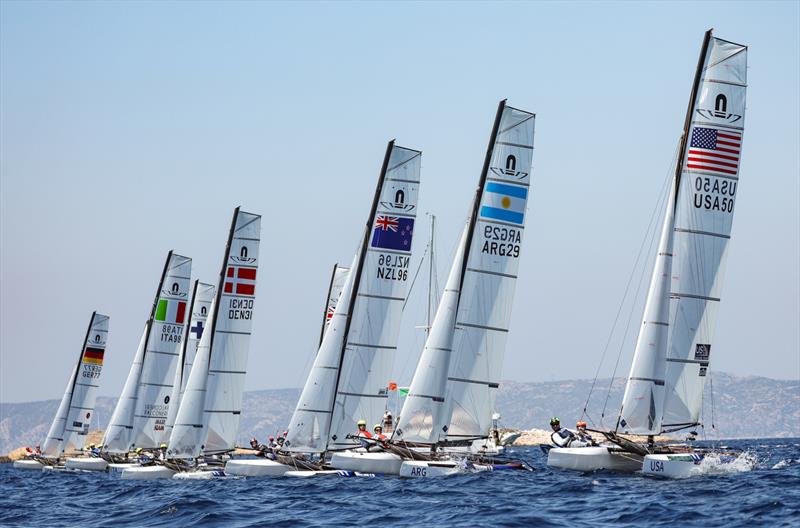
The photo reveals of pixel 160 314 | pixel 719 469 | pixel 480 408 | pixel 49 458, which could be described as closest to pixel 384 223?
pixel 480 408

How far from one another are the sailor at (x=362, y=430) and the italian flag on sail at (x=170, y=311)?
54.8ft

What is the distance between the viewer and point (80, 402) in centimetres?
6044

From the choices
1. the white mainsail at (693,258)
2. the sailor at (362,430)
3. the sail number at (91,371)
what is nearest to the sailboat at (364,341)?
the sailor at (362,430)

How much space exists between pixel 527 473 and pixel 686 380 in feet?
17.3

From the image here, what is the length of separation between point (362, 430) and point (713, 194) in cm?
1260

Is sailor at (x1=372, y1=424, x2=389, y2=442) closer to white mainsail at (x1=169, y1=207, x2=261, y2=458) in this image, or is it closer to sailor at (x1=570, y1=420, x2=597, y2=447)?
sailor at (x1=570, y1=420, x2=597, y2=447)

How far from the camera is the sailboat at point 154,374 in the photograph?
4888cm

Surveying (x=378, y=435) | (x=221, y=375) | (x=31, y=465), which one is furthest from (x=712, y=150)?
(x=31, y=465)

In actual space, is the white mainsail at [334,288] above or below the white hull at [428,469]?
above

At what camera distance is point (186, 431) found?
38938 mm

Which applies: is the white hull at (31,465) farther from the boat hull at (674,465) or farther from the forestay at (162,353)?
the boat hull at (674,465)

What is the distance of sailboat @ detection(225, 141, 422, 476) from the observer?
35906 millimetres

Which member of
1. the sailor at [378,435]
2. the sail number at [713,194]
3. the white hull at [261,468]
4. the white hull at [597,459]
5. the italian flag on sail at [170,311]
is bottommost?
the white hull at [261,468]

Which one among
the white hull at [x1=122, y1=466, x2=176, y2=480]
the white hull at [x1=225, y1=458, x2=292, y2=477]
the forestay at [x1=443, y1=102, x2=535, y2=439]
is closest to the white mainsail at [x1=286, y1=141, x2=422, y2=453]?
the white hull at [x1=225, y1=458, x2=292, y2=477]
